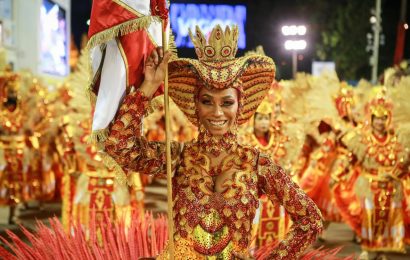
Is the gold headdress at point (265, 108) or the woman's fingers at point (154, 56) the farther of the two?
the gold headdress at point (265, 108)

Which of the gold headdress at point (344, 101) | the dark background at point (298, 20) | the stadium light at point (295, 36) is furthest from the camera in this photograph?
the dark background at point (298, 20)

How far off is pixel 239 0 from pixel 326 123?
65.8 ft

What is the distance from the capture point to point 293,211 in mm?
2885

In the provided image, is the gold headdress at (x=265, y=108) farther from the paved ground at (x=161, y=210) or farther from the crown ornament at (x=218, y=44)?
the crown ornament at (x=218, y=44)

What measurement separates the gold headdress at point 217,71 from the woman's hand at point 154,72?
0.15 metres

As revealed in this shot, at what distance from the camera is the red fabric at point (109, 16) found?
275 cm

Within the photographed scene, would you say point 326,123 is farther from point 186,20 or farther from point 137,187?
point 186,20

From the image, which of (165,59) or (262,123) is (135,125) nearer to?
(165,59)

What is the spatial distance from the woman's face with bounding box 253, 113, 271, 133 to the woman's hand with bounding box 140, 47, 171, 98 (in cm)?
→ 388

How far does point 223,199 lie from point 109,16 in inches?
37.7

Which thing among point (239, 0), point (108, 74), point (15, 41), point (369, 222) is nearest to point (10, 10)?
point (15, 41)

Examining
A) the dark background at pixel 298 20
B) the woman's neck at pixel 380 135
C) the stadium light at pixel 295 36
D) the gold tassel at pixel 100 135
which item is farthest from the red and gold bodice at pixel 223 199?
the dark background at pixel 298 20

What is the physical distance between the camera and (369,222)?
23.2 feet

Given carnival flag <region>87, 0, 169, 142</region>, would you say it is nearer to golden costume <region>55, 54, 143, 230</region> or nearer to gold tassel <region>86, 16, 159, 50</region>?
gold tassel <region>86, 16, 159, 50</region>
